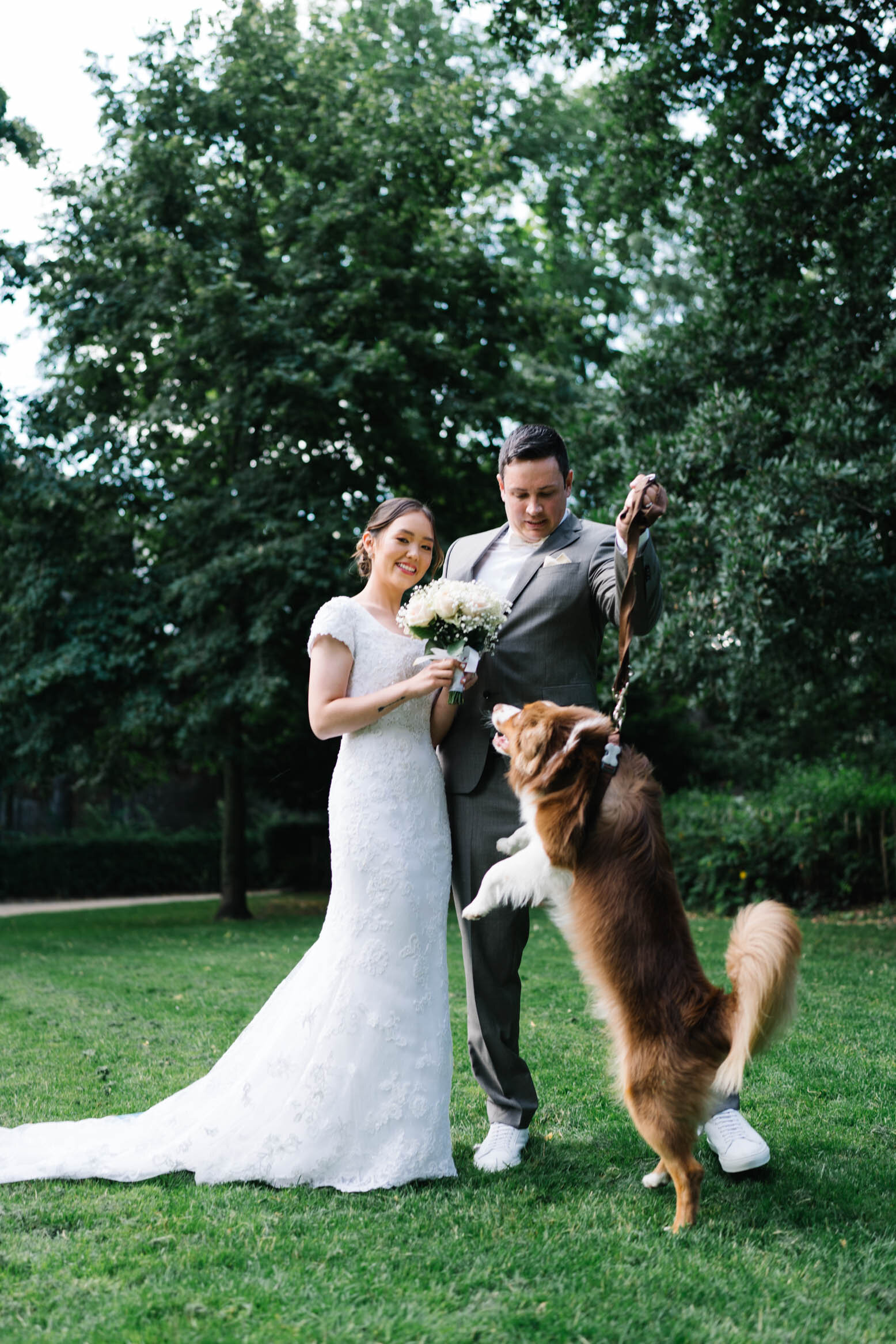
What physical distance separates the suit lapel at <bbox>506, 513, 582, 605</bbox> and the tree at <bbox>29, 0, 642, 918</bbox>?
8907mm

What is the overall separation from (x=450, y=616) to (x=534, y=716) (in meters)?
0.48

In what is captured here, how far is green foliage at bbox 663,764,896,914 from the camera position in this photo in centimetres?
1287

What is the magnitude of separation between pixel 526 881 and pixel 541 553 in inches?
52.8

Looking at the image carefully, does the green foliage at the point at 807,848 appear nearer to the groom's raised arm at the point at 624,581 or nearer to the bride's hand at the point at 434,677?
the groom's raised arm at the point at 624,581

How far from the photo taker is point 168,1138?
4.05m

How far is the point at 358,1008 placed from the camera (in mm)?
3982

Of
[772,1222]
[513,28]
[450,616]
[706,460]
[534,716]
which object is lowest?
[772,1222]

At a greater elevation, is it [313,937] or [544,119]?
[544,119]

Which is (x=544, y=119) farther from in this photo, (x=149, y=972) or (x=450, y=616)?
(x=450, y=616)

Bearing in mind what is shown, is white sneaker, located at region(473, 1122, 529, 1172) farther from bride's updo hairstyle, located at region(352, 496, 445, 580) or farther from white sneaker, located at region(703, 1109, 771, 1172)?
bride's updo hairstyle, located at region(352, 496, 445, 580)

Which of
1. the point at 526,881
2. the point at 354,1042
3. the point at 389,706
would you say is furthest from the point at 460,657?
the point at 354,1042

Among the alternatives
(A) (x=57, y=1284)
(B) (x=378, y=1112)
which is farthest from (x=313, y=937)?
(A) (x=57, y=1284)

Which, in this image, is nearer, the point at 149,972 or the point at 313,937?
the point at 149,972

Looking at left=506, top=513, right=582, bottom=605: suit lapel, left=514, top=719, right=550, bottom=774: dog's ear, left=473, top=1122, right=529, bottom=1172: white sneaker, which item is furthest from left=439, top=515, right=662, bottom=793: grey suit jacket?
left=473, top=1122, right=529, bottom=1172: white sneaker
